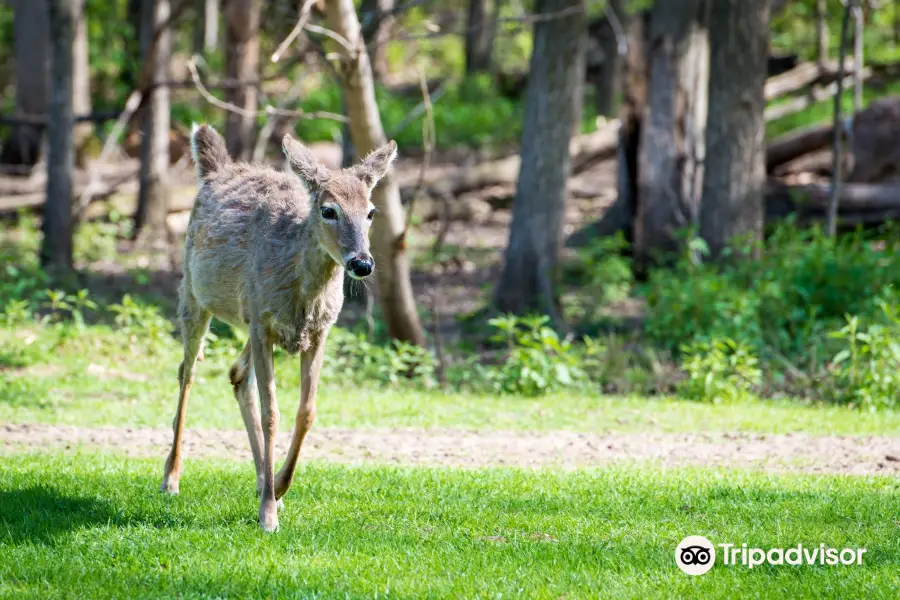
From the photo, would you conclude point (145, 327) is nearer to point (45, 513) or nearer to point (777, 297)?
Result: point (45, 513)

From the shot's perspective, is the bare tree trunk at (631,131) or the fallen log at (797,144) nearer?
the bare tree trunk at (631,131)

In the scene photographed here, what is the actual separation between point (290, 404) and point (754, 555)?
5721 millimetres

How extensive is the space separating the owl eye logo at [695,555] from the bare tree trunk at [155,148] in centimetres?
1405

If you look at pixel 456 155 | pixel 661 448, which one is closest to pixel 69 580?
pixel 661 448

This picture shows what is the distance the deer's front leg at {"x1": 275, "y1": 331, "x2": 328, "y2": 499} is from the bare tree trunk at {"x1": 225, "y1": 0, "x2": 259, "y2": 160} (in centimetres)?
1144

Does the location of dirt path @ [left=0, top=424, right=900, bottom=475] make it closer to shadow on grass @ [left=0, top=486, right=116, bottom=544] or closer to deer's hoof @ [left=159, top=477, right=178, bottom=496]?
deer's hoof @ [left=159, top=477, right=178, bottom=496]

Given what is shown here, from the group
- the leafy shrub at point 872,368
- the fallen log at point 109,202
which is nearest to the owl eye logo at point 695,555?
the leafy shrub at point 872,368

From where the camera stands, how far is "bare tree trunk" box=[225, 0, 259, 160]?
59.6ft

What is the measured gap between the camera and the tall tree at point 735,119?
15766 millimetres

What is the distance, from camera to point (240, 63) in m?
18.2

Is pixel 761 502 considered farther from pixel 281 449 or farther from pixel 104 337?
pixel 104 337

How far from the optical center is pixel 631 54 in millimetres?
18469

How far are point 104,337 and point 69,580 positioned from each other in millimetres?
7600

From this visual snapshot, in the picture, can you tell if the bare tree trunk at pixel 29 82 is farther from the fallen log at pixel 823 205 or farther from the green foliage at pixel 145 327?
the green foliage at pixel 145 327
